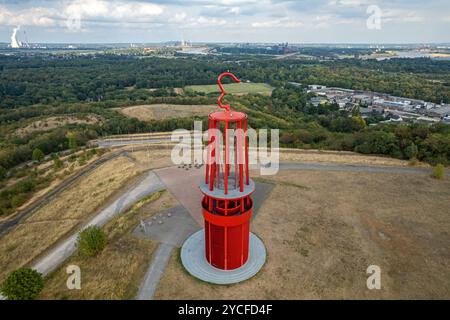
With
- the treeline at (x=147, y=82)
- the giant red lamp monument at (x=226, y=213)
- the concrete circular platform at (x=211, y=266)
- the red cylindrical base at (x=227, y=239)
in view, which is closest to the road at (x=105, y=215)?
the concrete circular platform at (x=211, y=266)

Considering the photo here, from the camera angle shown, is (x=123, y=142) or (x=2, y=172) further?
(x=123, y=142)

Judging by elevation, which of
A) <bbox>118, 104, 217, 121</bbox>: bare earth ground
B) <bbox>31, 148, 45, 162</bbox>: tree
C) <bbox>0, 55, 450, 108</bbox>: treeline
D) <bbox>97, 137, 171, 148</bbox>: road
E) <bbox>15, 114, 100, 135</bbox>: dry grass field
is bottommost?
<bbox>31, 148, 45, 162</bbox>: tree

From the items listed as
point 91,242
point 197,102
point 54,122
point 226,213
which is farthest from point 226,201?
point 197,102

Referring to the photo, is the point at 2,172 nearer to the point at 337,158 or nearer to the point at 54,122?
the point at 54,122

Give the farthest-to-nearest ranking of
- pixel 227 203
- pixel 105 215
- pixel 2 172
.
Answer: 1. pixel 2 172
2. pixel 105 215
3. pixel 227 203

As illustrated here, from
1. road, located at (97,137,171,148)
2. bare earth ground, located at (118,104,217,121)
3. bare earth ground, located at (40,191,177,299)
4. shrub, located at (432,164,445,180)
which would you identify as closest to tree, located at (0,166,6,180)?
road, located at (97,137,171,148)

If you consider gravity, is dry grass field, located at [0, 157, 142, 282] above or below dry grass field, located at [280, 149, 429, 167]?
below

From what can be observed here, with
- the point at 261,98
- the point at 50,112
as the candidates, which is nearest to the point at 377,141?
the point at 261,98

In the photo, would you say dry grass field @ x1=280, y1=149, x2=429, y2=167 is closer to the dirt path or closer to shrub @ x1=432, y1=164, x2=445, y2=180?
shrub @ x1=432, y1=164, x2=445, y2=180
